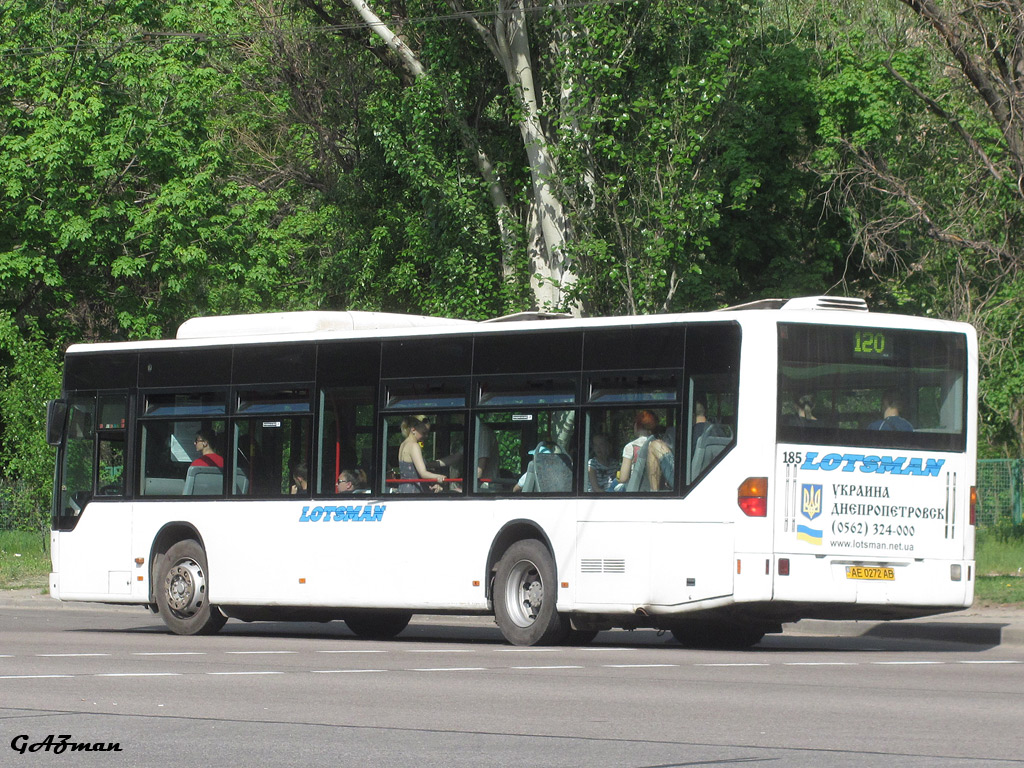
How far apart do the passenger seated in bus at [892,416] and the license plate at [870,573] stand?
1157 mm

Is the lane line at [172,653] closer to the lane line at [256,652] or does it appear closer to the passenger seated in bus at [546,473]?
→ the lane line at [256,652]

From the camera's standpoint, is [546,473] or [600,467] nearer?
[600,467]

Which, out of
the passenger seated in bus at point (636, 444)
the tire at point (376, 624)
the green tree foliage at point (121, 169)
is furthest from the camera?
the green tree foliage at point (121, 169)

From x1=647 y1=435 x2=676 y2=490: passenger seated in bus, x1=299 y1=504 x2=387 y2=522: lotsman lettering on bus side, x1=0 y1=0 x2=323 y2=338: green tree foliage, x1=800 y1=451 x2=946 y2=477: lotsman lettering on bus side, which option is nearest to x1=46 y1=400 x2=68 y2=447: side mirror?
x1=299 y1=504 x2=387 y2=522: lotsman lettering on bus side

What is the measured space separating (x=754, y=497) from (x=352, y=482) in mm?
4497

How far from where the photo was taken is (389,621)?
18.6m

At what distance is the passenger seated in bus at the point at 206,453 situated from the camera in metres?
18.2

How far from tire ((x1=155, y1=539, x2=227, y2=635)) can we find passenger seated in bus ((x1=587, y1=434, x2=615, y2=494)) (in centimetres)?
471

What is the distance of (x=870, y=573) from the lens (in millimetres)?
14836

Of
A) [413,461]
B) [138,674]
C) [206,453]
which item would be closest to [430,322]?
[413,461]

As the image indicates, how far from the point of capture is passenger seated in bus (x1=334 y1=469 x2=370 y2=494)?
56.4 feet

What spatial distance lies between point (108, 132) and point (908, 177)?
1627cm

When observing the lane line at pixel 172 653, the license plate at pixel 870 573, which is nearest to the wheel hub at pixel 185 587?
the lane line at pixel 172 653

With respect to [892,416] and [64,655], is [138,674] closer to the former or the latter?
[64,655]
